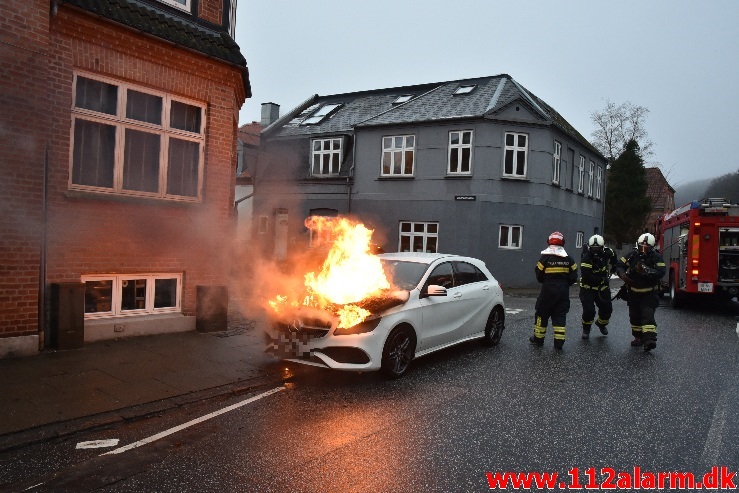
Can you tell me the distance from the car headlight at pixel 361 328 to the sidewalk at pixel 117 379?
1004 millimetres

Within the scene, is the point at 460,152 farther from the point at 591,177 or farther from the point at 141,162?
the point at 141,162

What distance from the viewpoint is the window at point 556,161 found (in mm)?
22953

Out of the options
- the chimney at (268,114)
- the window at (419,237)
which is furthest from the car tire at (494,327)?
the chimney at (268,114)

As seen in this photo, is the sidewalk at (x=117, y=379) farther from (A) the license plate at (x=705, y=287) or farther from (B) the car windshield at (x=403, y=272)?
(A) the license plate at (x=705, y=287)

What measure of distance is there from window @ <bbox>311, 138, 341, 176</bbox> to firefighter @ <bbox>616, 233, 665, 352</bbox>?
56.8 ft

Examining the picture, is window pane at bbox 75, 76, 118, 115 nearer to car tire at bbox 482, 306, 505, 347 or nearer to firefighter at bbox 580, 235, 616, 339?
car tire at bbox 482, 306, 505, 347

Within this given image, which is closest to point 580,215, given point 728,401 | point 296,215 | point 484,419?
point 296,215

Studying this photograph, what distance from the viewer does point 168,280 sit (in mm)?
8602

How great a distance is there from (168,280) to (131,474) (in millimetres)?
5104

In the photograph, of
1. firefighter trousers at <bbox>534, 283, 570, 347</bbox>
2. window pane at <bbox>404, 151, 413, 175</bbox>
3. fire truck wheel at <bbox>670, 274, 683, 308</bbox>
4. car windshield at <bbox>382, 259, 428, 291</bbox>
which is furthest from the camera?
window pane at <bbox>404, 151, 413, 175</bbox>

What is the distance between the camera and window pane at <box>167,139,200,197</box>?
27.8 ft

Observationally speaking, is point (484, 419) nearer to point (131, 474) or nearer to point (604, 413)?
point (604, 413)

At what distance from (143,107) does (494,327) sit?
6517mm

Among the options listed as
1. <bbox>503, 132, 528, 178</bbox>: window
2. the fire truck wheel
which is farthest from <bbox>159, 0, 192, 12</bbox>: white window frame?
<bbox>503, 132, 528, 178</bbox>: window
